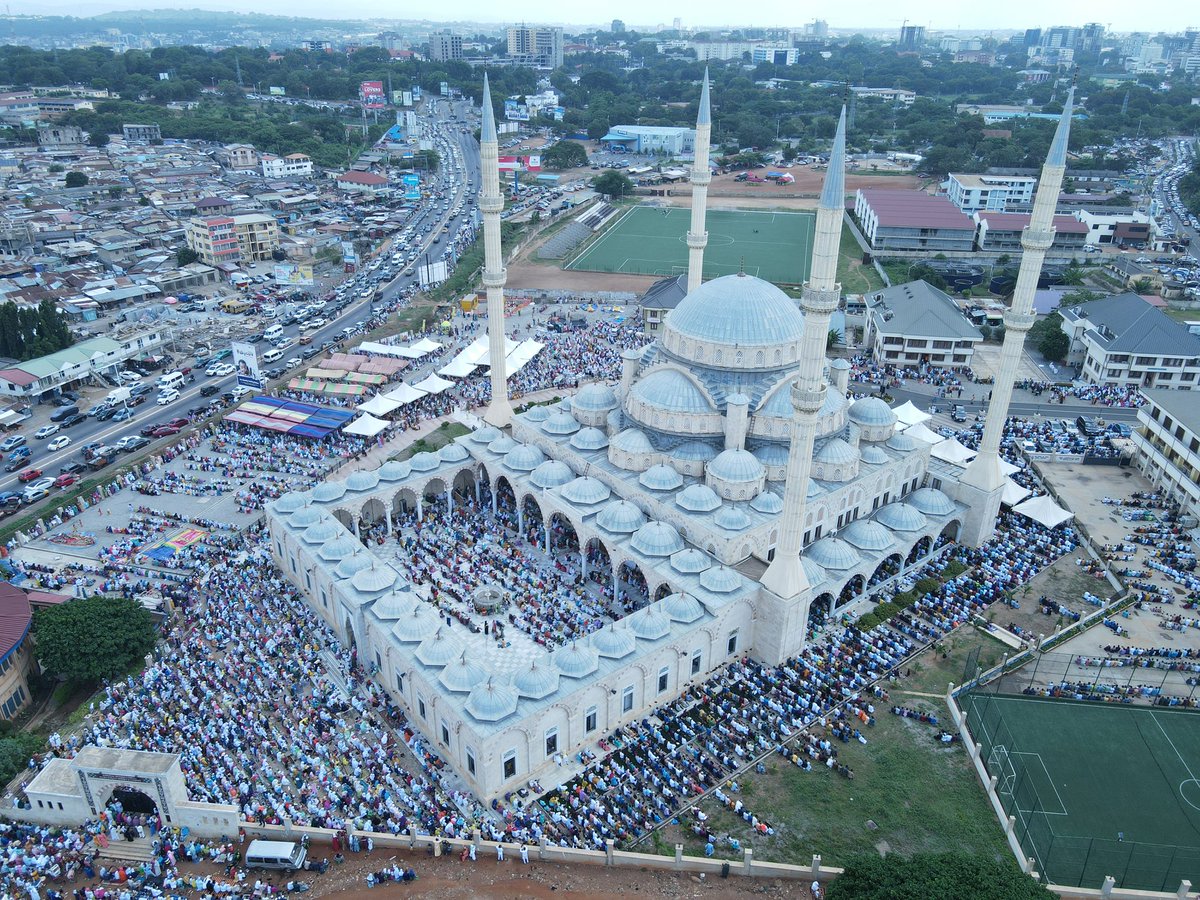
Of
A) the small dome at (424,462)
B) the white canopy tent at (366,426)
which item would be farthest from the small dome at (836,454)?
the white canopy tent at (366,426)

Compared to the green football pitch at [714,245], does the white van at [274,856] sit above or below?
below

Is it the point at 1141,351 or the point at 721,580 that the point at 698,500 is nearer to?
the point at 721,580

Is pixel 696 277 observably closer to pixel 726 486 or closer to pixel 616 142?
pixel 726 486

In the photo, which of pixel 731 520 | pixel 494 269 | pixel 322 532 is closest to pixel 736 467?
pixel 731 520

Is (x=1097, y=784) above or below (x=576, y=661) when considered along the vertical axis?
below

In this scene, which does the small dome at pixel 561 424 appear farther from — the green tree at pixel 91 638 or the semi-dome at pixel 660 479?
the green tree at pixel 91 638

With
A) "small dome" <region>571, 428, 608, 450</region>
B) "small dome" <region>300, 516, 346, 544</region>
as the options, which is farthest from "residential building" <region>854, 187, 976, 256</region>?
"small dome" <region>300, 516, 346, 544</region>
